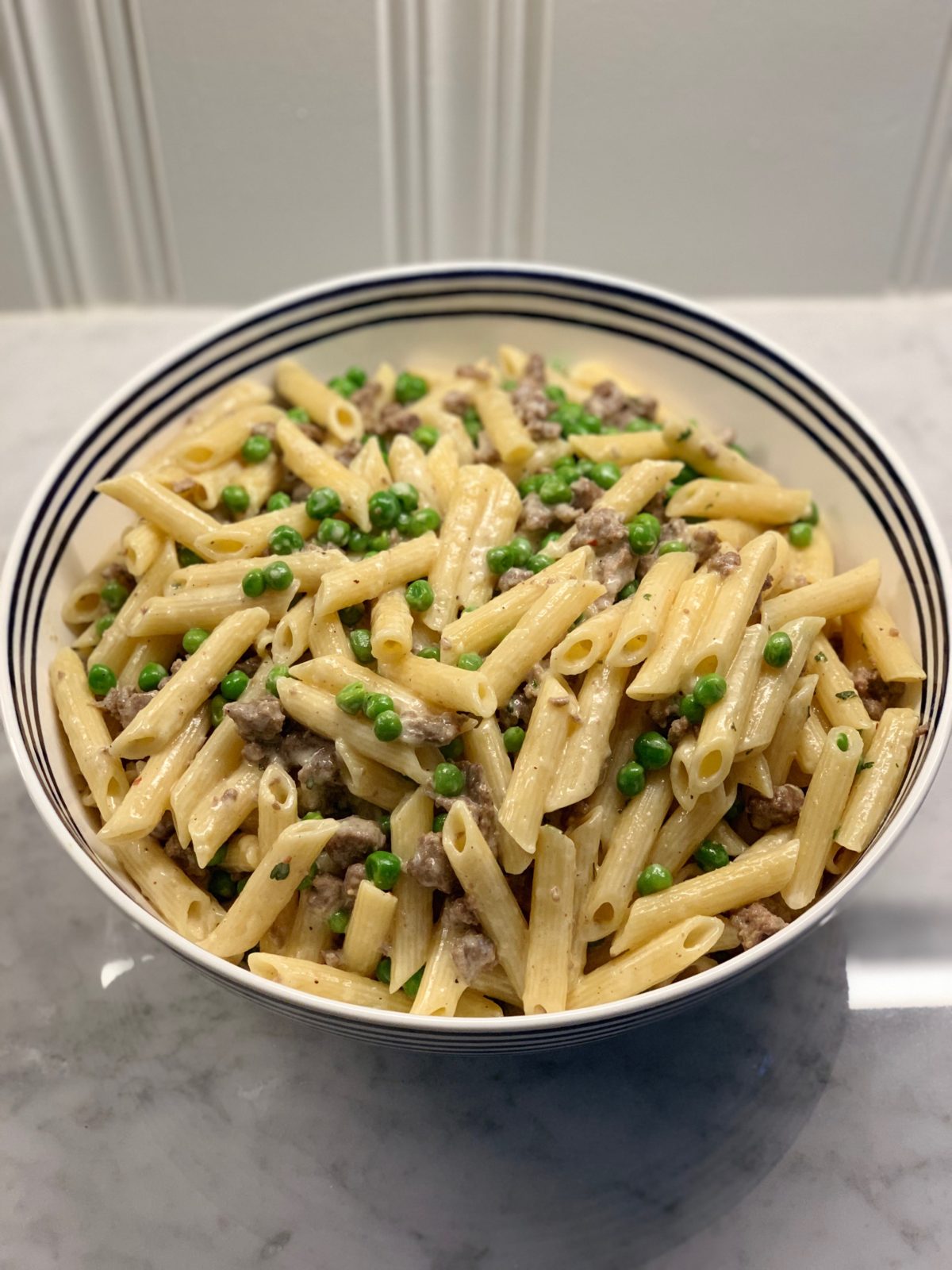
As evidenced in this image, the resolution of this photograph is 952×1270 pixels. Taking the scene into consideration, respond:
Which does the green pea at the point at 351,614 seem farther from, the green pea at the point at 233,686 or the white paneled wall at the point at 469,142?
the white paneled wall at the point at 469,142

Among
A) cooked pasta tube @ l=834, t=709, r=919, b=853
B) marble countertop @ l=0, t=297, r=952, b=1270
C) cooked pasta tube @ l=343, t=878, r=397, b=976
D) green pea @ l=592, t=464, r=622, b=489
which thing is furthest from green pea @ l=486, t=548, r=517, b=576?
marble countertop @ l=0, t=297, r=952, b=1270

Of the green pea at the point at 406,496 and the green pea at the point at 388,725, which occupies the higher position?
the green pea at the point at 406,496

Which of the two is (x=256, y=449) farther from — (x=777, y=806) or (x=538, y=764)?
(x=777, y=806)

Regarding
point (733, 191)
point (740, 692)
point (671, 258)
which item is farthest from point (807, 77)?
point (740, 692)

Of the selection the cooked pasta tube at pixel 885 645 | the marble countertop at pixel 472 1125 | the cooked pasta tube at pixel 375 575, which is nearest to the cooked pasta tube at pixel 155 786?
the cooked pasta tube at pixel 375 575

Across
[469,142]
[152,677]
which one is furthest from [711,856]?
[469,142]

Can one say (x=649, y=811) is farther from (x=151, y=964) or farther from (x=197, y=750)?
(x=151, y=964)

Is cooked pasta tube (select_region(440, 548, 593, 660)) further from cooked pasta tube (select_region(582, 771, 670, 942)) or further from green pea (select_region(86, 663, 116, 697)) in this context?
green pea (select_region(86, 663, 116, 697))
